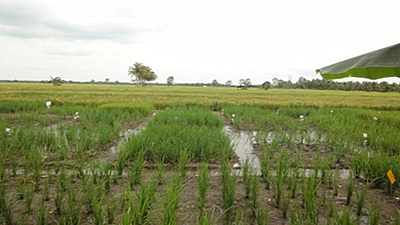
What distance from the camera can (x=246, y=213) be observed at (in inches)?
92.2

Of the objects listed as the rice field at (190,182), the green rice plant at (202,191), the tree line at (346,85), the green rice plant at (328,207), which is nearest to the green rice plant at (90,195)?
the rice field at (190,182)

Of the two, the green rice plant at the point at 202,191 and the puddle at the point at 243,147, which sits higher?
the green rice plant at the point at 202,191

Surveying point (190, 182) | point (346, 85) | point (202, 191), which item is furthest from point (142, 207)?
point (346, 85)

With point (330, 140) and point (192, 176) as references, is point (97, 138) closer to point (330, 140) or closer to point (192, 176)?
point (192, 176)

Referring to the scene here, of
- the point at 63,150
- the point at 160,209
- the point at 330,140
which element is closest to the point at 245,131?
the point at 330,140

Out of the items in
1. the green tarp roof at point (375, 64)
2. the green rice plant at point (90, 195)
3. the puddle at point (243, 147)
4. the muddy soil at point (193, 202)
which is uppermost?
the green tarp roof at point (375, 64)

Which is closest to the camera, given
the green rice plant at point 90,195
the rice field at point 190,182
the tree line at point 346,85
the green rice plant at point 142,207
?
the green rice plant at point 142,207

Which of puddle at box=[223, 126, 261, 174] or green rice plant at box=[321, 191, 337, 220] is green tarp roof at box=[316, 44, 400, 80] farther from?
puddle at box=[223, 126, 261, 174]

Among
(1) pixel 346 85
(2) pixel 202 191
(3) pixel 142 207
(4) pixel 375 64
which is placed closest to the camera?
(3) pixel 142 207

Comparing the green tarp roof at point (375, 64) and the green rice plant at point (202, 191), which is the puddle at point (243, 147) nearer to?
the green rice plant at point (202, 191)

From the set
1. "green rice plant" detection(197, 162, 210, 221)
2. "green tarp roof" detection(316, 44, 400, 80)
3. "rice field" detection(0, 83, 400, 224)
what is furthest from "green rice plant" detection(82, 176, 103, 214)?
"green tarp roof" detection(316, 44, 400, 80)

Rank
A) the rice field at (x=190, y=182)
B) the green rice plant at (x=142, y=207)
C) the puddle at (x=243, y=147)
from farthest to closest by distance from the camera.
Answer: the puddle at (x=243, y=147) < the rice field at (x=190, y=182) < the green rice plant at (x=142, y=207)

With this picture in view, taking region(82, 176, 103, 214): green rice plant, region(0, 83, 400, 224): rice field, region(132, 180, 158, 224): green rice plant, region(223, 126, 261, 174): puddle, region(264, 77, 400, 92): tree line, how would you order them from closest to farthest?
region(132, 180, 158, 224): green rice plant → region(0, 83, 400, 224): rice field → region(82, 176, 103, 214): green rice plant → region(223, 126, 261, 174): puddle → region(264, 77, 400, 92): tree line

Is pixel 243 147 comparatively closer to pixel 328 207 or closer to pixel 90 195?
pixel 328 207
